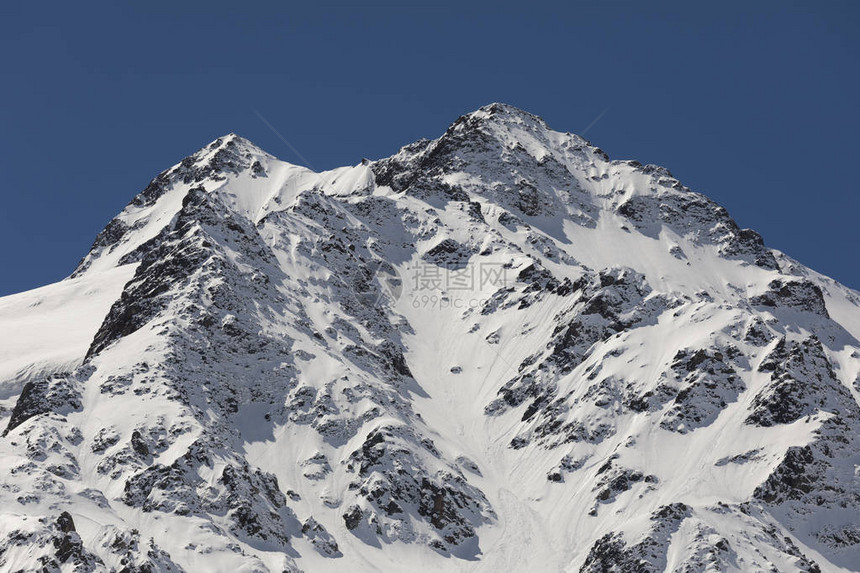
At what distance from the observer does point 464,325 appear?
192375mm

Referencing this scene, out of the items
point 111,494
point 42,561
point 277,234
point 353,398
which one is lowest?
point 42,561

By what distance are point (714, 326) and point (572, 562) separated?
49.3 m

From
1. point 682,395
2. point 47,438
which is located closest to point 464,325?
point 682,395

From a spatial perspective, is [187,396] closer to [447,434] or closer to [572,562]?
[447,434]

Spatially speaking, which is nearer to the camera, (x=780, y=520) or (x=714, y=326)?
(x=780, y=520)

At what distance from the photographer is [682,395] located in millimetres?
151375

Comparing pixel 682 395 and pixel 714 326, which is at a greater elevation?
pixel 714 326

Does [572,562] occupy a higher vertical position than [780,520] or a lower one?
lower

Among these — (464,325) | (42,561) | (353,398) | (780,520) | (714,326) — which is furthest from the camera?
(464,325)

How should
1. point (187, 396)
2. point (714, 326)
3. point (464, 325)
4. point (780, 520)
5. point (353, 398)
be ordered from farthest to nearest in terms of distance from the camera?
point (464, 325)
point (714, 326)
point (353, 398)
point (187, 396)
point (780, 520)

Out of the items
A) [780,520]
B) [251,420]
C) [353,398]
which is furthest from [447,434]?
[780,520]

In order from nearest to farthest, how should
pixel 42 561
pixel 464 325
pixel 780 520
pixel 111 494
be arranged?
pixel 42 561 < pixel 111 494 < pixel 780 520 < pixel 464 325

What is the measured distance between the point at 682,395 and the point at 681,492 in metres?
17.6

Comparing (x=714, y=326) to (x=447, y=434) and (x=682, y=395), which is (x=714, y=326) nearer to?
(x=682, y=395)
